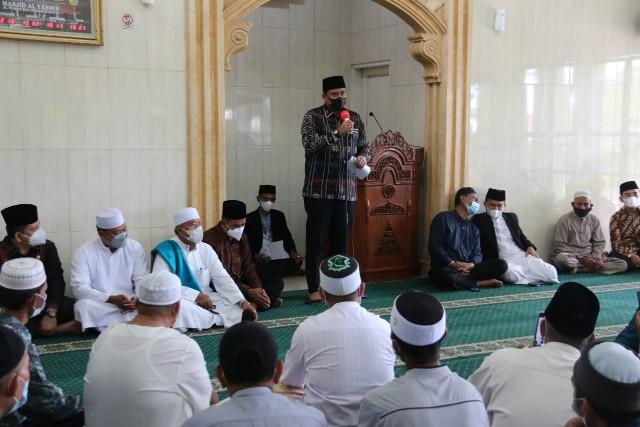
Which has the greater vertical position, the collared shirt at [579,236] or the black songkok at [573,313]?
the black songkok at [573,313]

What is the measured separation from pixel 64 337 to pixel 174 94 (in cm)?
182

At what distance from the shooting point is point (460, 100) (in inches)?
270

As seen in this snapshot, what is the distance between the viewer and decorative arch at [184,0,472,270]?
5.69 metres

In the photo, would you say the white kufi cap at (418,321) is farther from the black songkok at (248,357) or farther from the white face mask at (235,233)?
the white face mask at (235,233)

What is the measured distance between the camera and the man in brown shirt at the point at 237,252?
5.50 m

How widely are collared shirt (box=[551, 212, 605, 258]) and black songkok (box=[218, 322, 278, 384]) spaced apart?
5.64 metres

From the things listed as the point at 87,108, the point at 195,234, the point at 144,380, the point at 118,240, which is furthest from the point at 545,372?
the point at 87,108

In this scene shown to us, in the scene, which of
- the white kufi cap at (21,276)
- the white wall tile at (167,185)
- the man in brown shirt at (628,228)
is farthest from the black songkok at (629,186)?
the white kufi cap at (21,276)

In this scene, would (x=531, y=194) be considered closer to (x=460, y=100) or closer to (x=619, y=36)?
(x=460, y=100)

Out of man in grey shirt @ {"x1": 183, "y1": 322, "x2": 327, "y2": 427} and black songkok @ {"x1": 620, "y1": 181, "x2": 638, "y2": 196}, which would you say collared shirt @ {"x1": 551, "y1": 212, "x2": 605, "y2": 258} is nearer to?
black songkok @ {"x1": 620, "y1": 181, "x2": 638, "y2": 196}

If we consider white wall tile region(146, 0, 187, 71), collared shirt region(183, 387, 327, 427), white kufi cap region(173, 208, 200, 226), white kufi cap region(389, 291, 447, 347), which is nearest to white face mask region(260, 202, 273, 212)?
white kufi cap region(173, 208, 200, 226)

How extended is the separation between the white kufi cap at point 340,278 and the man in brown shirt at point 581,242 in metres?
4.59

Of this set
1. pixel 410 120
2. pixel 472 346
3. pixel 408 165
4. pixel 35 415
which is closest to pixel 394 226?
pixel 408 165

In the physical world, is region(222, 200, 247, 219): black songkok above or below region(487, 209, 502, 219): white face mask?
above
